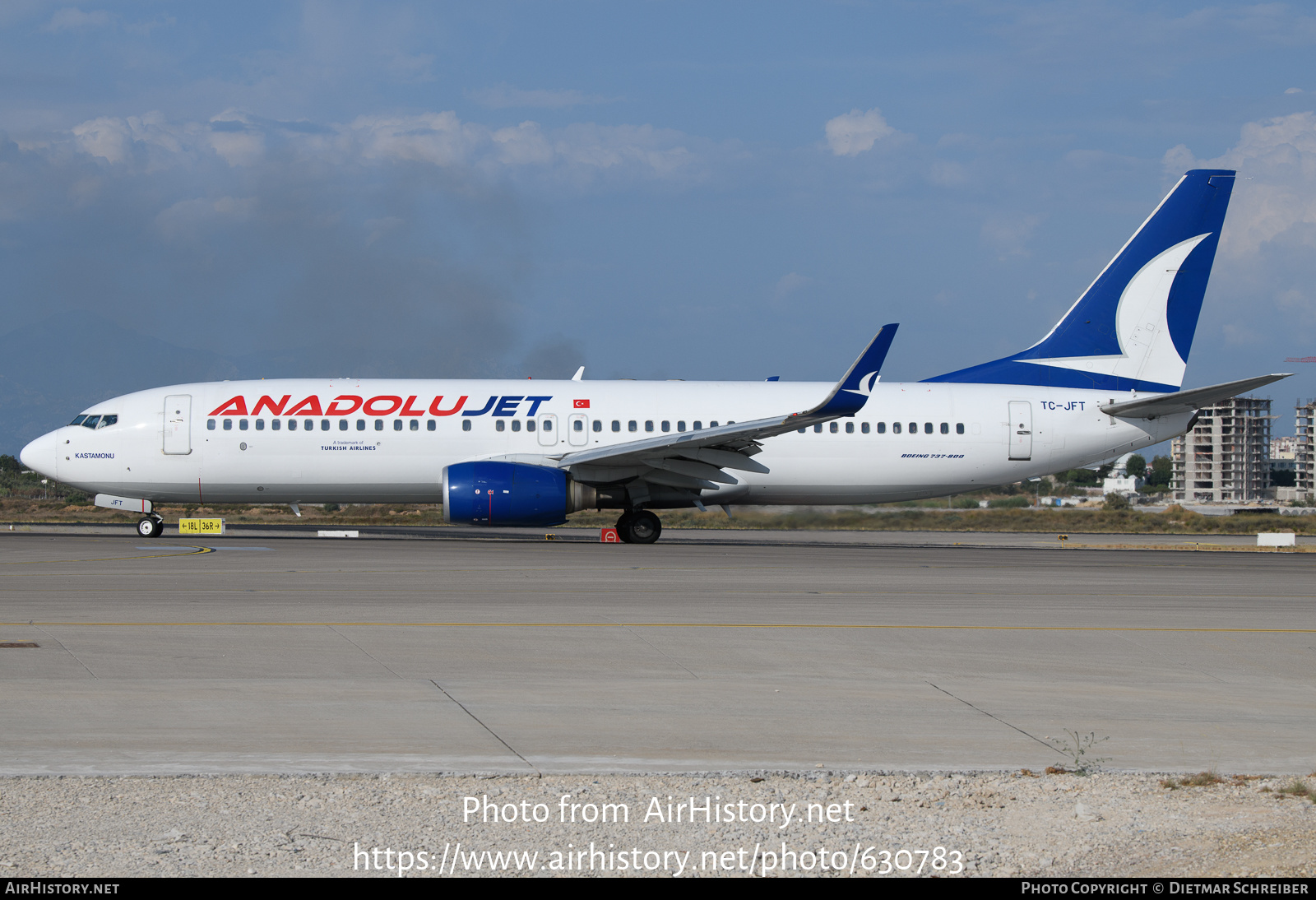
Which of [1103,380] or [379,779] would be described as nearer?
[379,779]

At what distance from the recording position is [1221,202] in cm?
2797

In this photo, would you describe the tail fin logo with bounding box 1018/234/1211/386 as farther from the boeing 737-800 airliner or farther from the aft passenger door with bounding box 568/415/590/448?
the aft passenger door with bounding box 568/415/590/448

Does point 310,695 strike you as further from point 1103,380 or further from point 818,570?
point 1103,380

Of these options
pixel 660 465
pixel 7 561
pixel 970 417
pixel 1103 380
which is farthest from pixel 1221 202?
pixel 7 561

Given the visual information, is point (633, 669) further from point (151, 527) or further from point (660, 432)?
point (151, 527)

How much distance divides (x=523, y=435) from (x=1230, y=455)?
A: 7403 inches

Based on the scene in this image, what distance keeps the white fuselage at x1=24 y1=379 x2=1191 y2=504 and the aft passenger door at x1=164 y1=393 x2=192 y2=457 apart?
29 millimetres

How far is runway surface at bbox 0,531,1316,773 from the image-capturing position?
7.34 metres

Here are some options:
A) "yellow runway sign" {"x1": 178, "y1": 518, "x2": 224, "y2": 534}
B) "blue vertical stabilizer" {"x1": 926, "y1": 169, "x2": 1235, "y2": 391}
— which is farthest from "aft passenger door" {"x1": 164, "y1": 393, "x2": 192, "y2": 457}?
"blue vertical stabilizer" {"x1": 926, "y1": 169, "x2": 1235, "y2": 391}

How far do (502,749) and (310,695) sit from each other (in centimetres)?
226

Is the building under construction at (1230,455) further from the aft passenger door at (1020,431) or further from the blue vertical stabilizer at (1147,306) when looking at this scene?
the aft passenger door at (1020,431)

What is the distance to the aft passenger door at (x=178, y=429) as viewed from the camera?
25078mm

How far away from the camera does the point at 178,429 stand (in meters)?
25.1

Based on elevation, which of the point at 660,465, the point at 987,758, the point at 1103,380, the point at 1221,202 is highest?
the point at 1221,202
